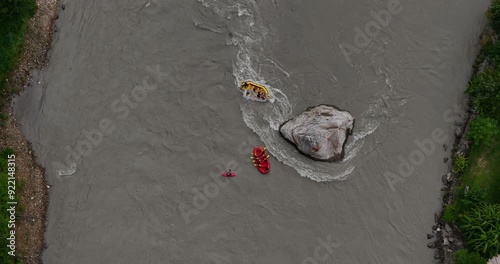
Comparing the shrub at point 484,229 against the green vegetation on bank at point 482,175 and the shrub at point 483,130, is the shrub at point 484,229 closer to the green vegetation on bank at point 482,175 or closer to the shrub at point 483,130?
the green vegetation on bank at point 482,175

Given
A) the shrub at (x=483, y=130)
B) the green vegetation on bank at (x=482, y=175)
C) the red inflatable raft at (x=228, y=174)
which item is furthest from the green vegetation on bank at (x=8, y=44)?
the shrub at (x=483, y=130)

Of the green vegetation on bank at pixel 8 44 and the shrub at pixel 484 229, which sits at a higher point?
the green vegetation on bank at pixel 8 44

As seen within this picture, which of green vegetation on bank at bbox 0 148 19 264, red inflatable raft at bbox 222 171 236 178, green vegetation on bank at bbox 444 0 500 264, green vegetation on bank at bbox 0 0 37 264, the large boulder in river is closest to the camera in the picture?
green vegetation on bank at bbox 0 148 19 264

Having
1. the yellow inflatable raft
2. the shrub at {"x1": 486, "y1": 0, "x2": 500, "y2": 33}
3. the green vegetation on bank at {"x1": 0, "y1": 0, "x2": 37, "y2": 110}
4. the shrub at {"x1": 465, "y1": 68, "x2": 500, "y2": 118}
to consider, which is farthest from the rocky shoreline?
the green vegetation on bank at {"x1": 0, "y1": 0, "x2": 37, "y2": 110}

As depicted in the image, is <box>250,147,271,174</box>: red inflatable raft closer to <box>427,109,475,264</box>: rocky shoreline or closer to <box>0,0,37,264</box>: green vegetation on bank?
<box>427,109,475,264</box>: rocky shoreline

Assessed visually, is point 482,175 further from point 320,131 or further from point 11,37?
point 11,37

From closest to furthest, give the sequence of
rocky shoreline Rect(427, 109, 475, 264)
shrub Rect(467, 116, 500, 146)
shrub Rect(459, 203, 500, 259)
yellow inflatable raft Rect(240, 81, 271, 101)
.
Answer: shrub Rect(459, 203, 500, 259) < shrub Rect(467, 116, 500, 146) < rocky shoreline Rect(427, 109, 475, 264) < yellow inflatable raft Rect(240, 81, 271, 101)
